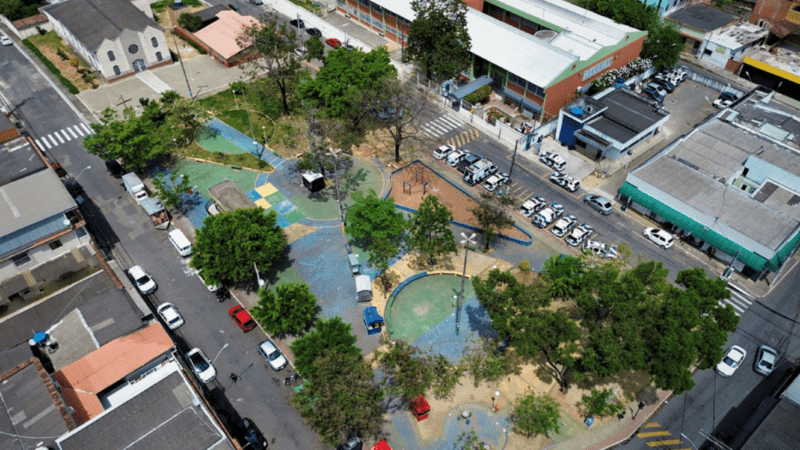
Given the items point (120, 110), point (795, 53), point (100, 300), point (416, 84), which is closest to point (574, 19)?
point (416, 84)

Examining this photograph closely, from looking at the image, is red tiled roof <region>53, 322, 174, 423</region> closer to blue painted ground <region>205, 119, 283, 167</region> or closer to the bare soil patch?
blue painted ground <region>205, 119, 283, 167</region>

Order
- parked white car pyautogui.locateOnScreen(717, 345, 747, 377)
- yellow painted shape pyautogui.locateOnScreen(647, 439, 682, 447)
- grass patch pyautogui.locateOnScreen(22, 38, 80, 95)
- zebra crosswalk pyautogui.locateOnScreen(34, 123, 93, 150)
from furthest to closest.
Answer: grass patch pyautogui.locateOnScreen(22, 38, 80, 95) < zebra crosswalk pyautogui.locateOnScreen(34, 123, 93, 150) < parked white car pyautogui.locateOnScreen(717, 345, 747, 377) < yellow painted shape pyautogui.locateOnScreen(647, 439, 682, 447)

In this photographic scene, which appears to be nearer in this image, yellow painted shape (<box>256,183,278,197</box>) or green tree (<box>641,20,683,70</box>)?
yellow painted shape (<box>256,183,278,197</box>)

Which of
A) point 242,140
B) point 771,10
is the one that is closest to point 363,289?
point 242,140

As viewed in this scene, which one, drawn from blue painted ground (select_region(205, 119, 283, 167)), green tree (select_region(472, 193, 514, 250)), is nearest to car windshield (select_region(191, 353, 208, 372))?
blue painted ground (select_region(205, 119, 283, 167))

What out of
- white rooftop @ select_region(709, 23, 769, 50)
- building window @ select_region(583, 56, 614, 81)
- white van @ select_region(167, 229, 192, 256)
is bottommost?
white van @ select_region(167, 229, 192, 256)

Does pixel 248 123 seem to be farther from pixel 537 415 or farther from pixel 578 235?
pixel 537 415
